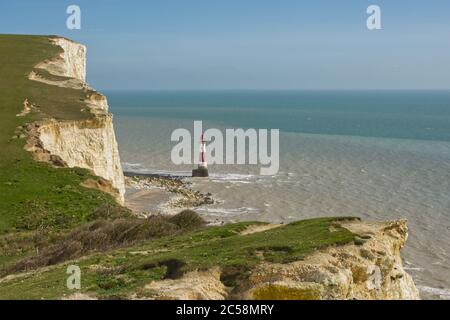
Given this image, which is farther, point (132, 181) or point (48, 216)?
point (132, 181)

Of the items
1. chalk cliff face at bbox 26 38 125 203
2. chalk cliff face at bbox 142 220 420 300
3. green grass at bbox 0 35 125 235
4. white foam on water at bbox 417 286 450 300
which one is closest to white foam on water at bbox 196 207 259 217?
chalk cliff face at bbox 26 38 125 203

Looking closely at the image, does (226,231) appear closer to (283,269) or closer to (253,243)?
(253,243)

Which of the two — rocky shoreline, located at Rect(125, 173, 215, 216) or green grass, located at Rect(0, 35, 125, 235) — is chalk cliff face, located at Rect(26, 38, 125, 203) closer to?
green grass, located at Rect(0, 35, 125, 235)

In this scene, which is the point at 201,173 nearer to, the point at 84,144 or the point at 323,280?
the point at 84,144

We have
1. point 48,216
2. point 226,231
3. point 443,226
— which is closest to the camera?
point 226,231

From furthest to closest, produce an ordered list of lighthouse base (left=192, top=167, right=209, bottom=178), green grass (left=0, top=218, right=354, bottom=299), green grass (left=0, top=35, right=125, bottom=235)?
lighthouse base (left=192, top=167, right=209, bottom=178) → green grass (left=0, top=35, right=125, bottom=235) → green grass (left=0, top=218, right=354, bottom=299)

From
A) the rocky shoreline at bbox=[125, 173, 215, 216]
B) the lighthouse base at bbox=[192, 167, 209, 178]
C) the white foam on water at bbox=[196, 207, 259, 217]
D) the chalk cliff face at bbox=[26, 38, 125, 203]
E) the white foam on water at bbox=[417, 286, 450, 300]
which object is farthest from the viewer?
the lighthouse base at bbox=[192, 167, 209, 178]

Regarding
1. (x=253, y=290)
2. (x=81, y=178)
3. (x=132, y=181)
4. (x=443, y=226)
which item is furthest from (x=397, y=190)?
(x=253, y=290)
